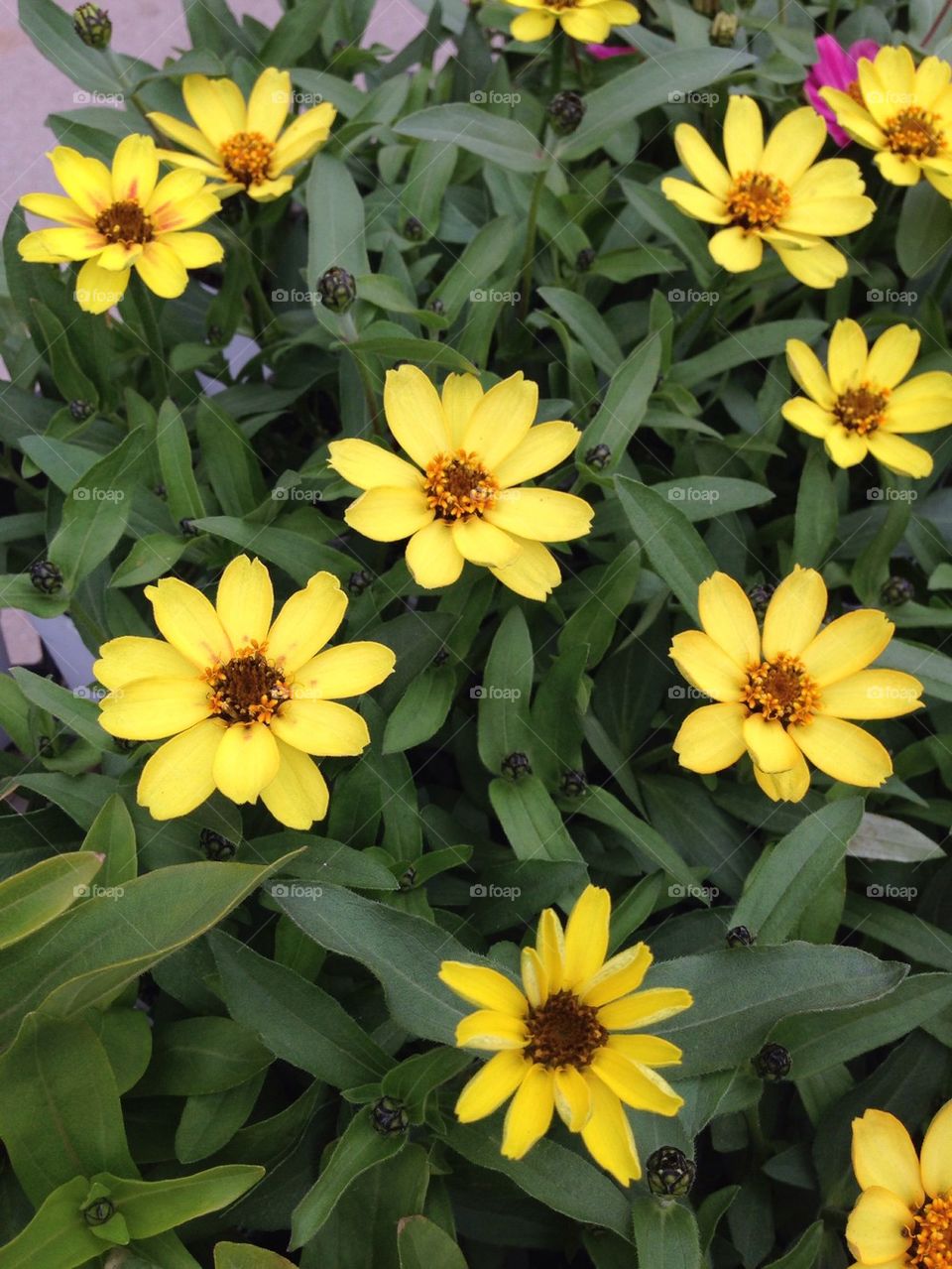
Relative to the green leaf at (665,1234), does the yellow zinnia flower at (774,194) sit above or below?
above

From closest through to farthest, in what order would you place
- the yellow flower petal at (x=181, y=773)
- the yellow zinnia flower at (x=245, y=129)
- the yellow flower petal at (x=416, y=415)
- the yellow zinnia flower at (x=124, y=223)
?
the yellow flower petal at (x=181, y=773), the yellow flower petal at (x=416, y=415), the yellow zinnia flower at (x=124, y=223), the yellow zinnia flower at (x=245, y=129)

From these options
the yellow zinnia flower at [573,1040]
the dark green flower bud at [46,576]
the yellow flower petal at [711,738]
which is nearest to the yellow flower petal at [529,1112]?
the yellow zinnia flower at [573,1040]

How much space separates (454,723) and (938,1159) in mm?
424

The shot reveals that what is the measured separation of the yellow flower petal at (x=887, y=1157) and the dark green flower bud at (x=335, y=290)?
60 cm

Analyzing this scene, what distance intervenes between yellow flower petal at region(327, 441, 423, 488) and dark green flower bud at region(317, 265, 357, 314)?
113 millimetres

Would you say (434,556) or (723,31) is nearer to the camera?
(434,556)

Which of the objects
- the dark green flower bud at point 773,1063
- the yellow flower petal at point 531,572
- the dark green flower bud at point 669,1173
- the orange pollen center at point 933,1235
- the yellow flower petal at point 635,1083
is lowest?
the orange pollen center at point 933,1235

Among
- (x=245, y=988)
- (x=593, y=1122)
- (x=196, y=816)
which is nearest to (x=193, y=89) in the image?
(x=196, y=816)

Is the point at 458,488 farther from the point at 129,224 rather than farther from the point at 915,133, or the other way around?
the point at 915,133

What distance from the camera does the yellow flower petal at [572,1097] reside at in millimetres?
564

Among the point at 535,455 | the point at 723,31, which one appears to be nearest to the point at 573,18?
the point at 723,31

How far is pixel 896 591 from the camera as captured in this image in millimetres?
891

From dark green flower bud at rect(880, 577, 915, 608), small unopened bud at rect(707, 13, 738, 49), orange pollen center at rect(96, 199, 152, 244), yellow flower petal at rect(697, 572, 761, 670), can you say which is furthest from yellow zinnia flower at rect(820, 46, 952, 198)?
orange pollen center at rect(96, 199, 152, 244)

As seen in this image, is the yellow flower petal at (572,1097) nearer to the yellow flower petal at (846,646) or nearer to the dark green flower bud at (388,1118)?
the dark green flower bud at (388,1118)
